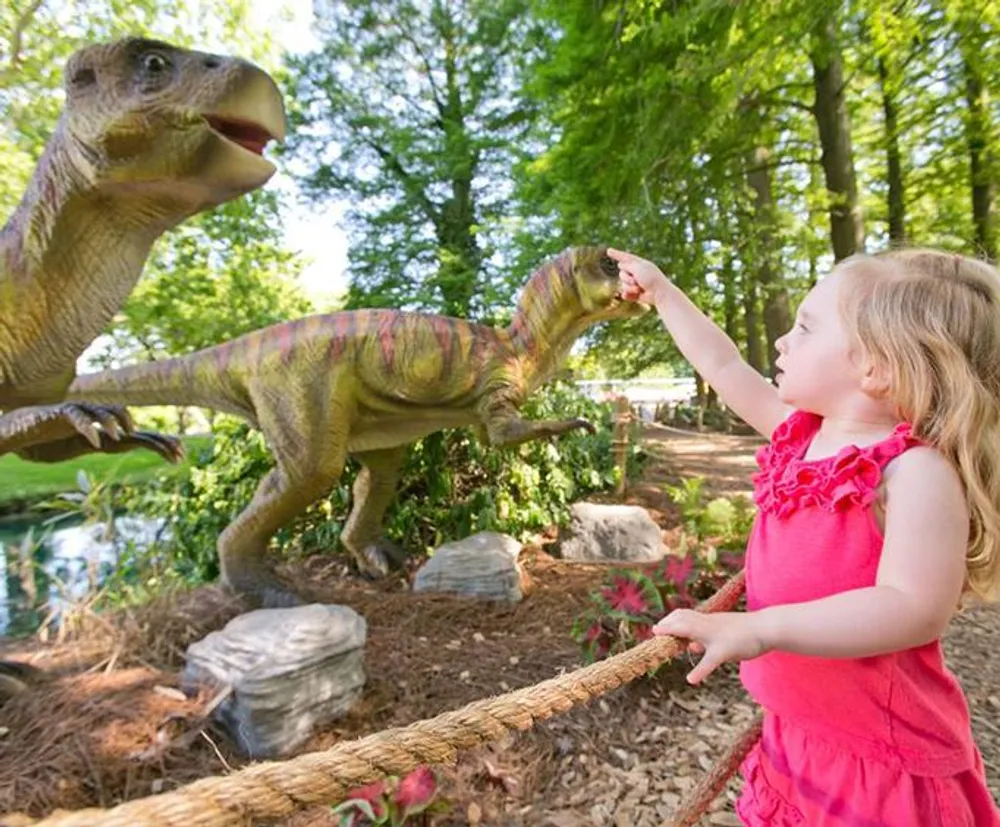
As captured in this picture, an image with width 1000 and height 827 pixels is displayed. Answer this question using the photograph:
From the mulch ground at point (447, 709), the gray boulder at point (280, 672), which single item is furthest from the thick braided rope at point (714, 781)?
the gray boulder at point (280, 672)

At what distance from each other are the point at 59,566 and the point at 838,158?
8728mm

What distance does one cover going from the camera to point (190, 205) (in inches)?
66.5

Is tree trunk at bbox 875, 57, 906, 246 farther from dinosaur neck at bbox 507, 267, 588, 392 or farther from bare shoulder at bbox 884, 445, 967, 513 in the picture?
bare shoulder at bbox 884, 445, 967, 513

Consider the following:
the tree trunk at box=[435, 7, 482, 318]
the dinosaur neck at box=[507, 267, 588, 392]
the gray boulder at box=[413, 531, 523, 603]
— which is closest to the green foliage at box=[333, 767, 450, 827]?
the gray boulder at box=[413, 531, 523, 603]

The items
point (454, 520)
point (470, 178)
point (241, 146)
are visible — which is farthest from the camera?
point (470, 178)

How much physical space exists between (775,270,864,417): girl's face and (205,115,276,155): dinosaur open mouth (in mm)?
1323

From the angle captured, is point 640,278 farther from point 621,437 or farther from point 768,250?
point 768,250

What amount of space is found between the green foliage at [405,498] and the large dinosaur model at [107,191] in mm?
2835

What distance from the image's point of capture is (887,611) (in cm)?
75

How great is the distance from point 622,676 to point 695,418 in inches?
654

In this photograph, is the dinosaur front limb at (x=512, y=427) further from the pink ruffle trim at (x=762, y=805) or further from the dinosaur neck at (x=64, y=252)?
the pink ruffle trim at (x=762, y=805)

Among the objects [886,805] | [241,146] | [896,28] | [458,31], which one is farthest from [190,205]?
[458,31]

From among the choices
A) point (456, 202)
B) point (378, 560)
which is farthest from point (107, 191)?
point (456, 202)

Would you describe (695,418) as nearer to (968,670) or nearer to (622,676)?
(968,670)
